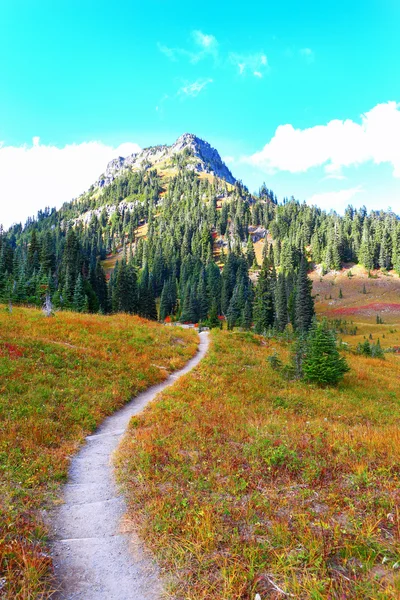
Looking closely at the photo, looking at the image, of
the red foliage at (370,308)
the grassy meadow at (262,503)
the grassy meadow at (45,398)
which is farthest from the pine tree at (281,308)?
the grassy meadow at (262,503)

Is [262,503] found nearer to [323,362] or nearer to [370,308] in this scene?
[323,362]

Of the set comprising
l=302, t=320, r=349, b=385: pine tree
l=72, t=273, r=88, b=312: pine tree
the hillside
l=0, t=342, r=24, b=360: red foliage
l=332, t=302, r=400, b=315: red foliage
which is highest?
the hillside

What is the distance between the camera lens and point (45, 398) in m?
11.7

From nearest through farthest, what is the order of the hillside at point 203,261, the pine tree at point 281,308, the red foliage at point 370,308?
the hillside at point 203,261, the pine tree at point 281,308, the red foliage at point 370,308

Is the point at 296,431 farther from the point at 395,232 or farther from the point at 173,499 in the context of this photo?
the point at 395,232

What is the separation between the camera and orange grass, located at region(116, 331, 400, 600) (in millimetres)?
4246

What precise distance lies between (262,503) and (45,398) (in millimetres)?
9587

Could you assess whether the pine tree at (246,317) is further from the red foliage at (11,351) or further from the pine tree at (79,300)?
the red foliage at (11,351)

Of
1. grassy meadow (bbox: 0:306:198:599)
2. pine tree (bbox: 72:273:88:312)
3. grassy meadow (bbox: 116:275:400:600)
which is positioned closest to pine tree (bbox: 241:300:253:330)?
pine tree (bbox: 72:273:88:312)

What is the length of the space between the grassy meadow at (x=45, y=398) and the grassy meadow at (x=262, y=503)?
1869 millimetres

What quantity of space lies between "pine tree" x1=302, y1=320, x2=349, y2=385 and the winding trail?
16.0 m

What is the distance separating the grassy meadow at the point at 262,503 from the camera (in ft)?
13.9

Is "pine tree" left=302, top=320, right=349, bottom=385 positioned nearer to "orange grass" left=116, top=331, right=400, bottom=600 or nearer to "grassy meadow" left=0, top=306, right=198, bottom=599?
"grassy meadow" left=0, top=306, right=198, bottom=599

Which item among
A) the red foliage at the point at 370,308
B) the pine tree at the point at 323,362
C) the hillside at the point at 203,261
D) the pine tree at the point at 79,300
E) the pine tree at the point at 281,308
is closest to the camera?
the pine tree at the point at 323,362
